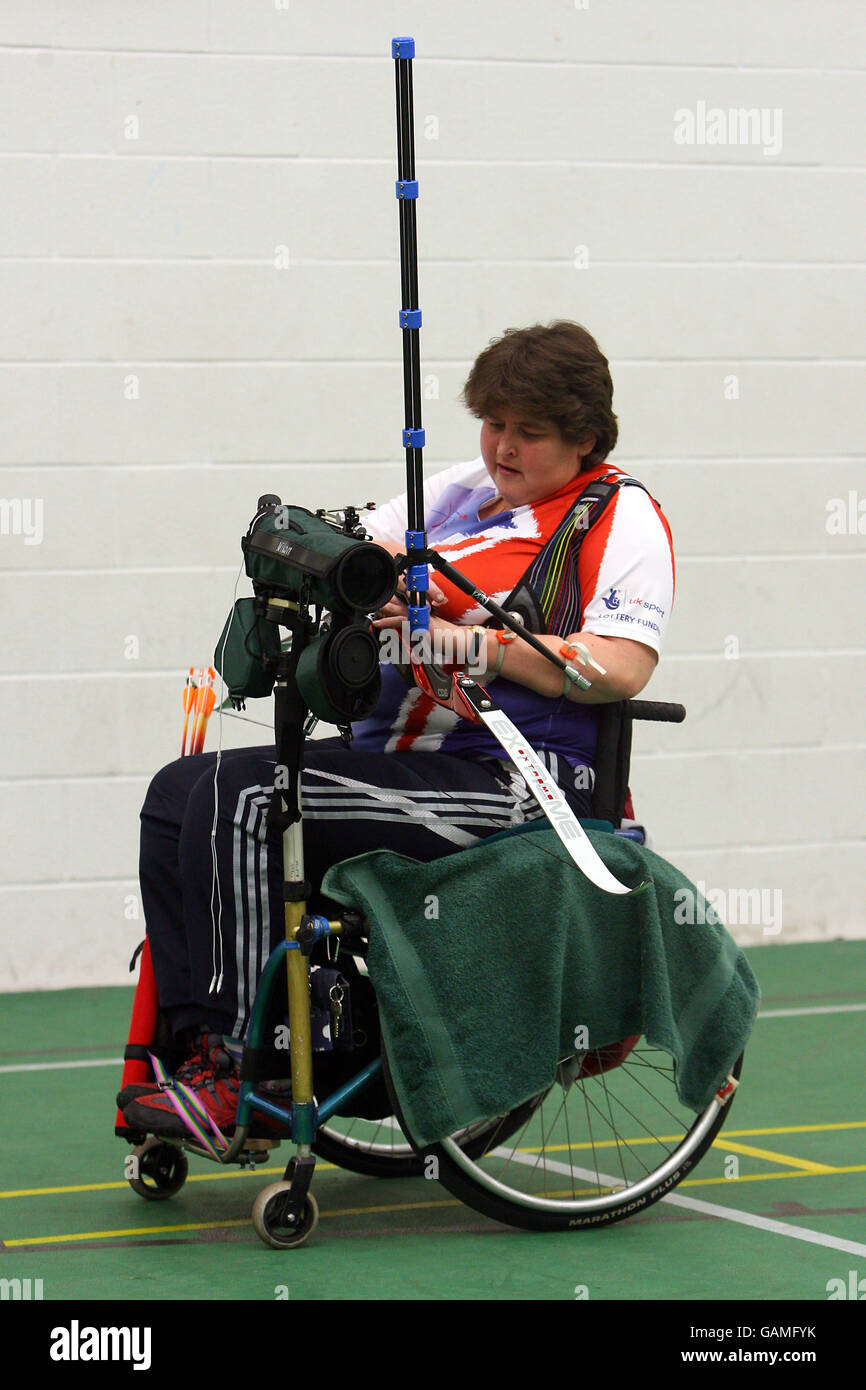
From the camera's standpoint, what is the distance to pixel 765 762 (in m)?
6.01

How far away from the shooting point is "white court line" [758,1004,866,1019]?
16.0 feet

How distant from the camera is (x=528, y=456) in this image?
2.99 meters

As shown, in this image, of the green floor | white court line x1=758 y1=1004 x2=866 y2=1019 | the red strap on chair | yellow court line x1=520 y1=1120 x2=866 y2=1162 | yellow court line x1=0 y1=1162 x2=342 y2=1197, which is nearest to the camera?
the green floor

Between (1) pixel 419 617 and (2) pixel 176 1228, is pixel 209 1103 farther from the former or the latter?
(1) pixel 419 617

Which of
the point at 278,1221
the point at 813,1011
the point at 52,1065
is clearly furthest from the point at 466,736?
the point at 813,1011

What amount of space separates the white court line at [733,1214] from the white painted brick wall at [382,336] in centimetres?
246

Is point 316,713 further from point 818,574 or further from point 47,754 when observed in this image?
point 818,574

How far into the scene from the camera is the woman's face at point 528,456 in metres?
2.97

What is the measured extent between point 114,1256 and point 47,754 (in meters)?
2.93

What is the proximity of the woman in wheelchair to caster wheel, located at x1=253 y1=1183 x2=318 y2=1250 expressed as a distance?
125 millimetres
